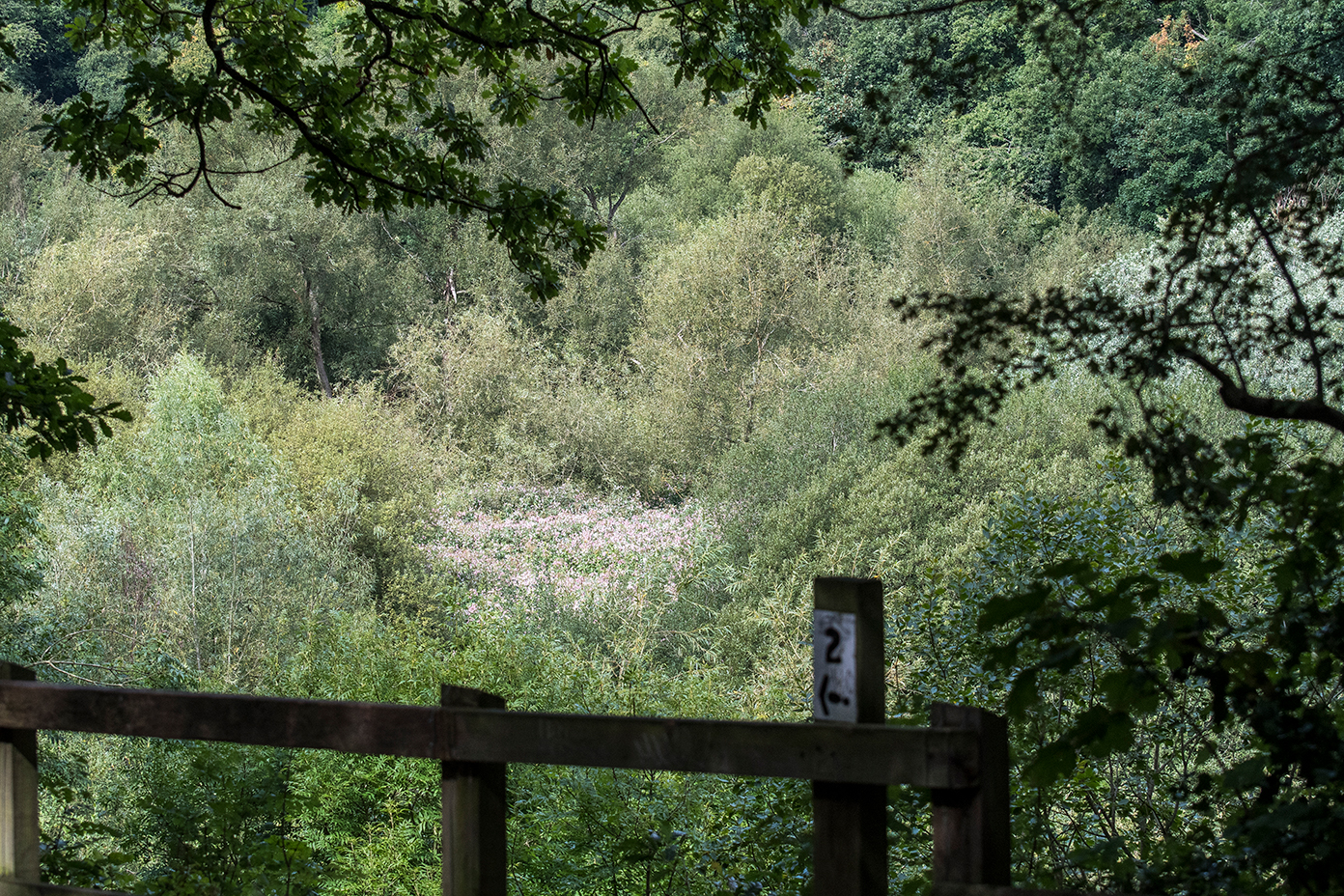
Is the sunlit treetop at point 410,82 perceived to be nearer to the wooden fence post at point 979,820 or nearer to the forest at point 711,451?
the forest at point 711,451

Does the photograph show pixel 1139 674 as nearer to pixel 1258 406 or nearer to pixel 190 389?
pixel 1258 406

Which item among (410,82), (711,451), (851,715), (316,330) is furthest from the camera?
(316,330)

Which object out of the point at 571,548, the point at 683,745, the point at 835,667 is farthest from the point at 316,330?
the point at 835,667

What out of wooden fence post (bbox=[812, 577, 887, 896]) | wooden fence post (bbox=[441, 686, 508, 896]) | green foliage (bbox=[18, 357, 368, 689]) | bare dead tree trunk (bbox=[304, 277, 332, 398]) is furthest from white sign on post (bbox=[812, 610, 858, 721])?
bare dead tree trunk (bbox=[304, 277, 332, 398])

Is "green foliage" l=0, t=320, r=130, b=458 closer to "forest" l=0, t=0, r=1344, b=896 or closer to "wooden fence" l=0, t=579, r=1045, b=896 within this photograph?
"forest" l=0, t=0, r=1344, b=896

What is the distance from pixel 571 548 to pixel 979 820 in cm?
2121

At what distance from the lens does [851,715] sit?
1791 mm

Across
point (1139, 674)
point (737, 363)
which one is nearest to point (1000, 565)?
point (1139, 674)

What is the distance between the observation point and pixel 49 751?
35.4 ft

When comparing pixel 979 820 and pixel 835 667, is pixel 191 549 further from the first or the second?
pixel 979 820

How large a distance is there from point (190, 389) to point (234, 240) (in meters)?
12.4

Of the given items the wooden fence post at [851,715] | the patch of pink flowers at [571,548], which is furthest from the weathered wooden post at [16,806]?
the patch of pink flowers at [571,548]

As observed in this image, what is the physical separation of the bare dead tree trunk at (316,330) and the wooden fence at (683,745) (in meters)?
32.0

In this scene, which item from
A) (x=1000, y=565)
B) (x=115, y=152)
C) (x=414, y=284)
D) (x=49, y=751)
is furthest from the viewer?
(x=414, y=284)
